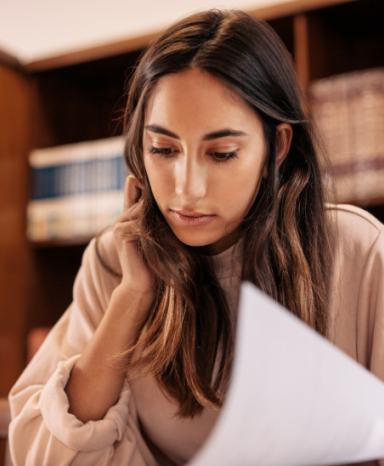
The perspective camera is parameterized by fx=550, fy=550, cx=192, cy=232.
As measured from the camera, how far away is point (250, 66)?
832 mm

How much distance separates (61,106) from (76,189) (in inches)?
16.9

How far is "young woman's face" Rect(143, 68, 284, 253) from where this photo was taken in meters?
0.80

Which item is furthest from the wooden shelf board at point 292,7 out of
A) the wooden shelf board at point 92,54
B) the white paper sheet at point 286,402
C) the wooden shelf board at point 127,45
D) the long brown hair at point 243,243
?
the white paper sheet at point 286,402

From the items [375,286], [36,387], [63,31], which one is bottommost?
[36,387]

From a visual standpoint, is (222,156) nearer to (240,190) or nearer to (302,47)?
(240,190)

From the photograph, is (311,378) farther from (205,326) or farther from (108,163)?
(108,163)

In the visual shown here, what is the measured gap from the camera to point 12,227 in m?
2.04

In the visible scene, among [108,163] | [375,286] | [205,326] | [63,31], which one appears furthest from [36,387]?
[63,31]

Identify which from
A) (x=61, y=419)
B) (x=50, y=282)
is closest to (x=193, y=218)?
(x=61, y=419)

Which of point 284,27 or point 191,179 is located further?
point 284,27

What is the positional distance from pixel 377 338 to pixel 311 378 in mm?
426

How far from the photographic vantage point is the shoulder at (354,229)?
0.98 meters

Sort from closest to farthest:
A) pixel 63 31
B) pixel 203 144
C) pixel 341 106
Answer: pixel 203 144
pixel 341 106
pixel 63 31

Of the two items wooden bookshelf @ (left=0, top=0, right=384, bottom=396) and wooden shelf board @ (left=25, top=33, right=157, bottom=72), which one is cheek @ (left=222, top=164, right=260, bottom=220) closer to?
wooden bookshelf @ (left=0, top=0, right=384, bottom=396)
